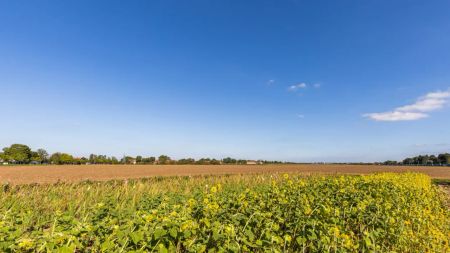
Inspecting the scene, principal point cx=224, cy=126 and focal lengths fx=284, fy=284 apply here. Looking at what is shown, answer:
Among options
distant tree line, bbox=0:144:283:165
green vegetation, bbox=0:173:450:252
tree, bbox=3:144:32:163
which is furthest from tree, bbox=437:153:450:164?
tree, bbox=3:144:32:163

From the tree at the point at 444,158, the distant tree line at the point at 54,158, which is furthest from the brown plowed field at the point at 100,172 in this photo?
the tree at the point at 444,158

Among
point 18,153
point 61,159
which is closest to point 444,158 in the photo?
point 61,159

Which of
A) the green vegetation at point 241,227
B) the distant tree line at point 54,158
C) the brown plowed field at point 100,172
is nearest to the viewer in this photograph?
the green vegetation at point 241,227

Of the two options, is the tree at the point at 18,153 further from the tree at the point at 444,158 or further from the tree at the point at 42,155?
the tree at the point at 444,158

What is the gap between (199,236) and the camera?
3379 mm

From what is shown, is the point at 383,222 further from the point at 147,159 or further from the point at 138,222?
the point at 147,159

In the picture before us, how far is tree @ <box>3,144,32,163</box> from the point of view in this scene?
124 m

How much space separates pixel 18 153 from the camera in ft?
409

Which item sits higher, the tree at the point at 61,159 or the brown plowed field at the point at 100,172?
the tree at the point at 61,159

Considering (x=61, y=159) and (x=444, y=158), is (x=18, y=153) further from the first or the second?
(x=444, y=158)

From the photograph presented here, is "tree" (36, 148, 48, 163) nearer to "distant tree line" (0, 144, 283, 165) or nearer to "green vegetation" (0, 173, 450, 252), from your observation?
"distant tree line" (0, 144, 283, 165)

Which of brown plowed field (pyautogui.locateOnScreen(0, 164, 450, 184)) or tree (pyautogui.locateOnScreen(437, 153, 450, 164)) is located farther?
tree (pyautogui.locateOnScreen(437, 153, 450, 164))

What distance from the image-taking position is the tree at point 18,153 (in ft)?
407

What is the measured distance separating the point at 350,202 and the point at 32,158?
6272 inches
